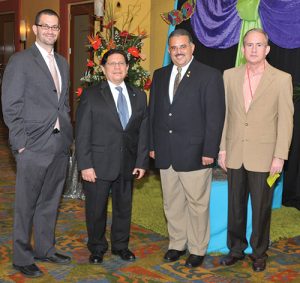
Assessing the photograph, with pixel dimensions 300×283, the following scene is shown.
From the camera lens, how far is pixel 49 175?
3416 mm

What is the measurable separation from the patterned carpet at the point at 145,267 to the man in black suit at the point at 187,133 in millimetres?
185

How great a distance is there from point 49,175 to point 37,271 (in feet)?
2.14

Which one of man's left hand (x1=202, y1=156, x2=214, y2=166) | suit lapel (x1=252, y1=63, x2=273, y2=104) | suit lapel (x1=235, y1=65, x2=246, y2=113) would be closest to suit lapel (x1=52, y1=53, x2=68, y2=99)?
man's left hand (x1=202, y1=156, x2=214, y2=166)

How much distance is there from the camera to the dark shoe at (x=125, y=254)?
12.0 feet

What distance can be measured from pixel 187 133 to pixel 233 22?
2.52 m

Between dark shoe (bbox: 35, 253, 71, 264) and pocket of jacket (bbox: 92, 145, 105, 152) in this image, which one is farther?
dark shoe (bbox: 35, 253, 71, 264)

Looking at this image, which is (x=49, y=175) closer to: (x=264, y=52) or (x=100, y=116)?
(x=100, y=116)

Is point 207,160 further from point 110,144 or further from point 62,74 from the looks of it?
point 62,74

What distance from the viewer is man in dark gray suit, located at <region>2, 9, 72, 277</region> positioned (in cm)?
314

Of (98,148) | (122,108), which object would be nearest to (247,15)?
(122,108)

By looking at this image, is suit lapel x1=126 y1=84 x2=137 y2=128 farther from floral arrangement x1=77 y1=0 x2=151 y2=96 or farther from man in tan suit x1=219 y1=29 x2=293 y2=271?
floral arrangement x1=77 y1=0 x2=151 y2=96

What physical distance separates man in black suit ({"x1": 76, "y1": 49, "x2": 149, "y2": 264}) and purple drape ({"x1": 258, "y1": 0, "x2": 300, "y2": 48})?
1992mm

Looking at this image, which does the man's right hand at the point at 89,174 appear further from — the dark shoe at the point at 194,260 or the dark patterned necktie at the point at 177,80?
the dark shoe at the point at 194,260

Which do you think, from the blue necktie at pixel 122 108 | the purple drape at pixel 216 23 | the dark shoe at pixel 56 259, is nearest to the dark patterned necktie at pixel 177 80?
the blue necktie at pixel 122 108
